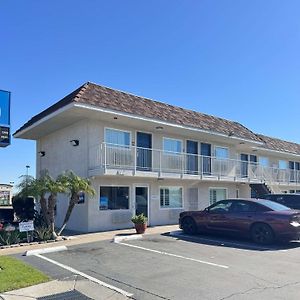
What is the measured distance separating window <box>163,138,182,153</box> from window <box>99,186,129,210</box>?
3.59 metres

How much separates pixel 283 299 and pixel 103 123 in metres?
12.6

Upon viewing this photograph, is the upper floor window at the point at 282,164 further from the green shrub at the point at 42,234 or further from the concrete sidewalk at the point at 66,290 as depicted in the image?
the concrete sidewalk at the point at 66,290

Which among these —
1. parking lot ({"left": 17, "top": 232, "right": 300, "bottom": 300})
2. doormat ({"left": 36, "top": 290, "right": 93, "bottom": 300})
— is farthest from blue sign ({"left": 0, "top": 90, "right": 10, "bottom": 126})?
doormat ({"left": 36, "top": 290, "right": 93, "bottom": 300})

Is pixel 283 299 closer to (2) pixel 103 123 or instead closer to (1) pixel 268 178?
(2) pixel 103 123

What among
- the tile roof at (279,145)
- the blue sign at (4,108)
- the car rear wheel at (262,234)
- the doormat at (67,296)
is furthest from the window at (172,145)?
the doormat at (67,296)

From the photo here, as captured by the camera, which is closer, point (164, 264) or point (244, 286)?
point (244, 286)

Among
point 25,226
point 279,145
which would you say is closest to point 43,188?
point 25,226

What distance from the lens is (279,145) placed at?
32.2 meters

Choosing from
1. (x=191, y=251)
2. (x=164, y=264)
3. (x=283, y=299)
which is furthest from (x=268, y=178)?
(x=283, y=299)

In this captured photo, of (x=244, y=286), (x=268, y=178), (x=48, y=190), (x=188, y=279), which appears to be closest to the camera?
(x=244, y=286)

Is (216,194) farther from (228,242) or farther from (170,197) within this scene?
(228,242)

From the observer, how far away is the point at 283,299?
20.7 feet

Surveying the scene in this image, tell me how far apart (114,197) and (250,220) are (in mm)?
6860

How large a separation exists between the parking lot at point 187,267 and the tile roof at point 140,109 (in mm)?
6367
